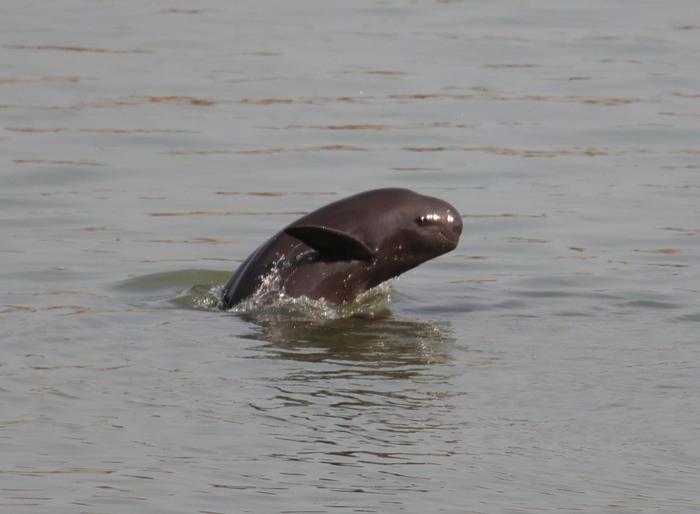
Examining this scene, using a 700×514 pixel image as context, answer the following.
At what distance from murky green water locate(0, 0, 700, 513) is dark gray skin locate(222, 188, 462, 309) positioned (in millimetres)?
233

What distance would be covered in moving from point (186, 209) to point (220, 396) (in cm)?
518

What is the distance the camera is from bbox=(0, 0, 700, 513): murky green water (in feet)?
23.1

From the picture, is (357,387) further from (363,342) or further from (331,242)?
(331,242)

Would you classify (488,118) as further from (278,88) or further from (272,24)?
(272,24)

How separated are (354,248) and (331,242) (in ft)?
0.62

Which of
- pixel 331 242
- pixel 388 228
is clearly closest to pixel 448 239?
pixel 388 228

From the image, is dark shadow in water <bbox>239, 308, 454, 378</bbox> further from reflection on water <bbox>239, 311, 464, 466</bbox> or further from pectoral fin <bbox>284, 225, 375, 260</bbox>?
pectoral fin <bbox>284, 225, 375, 260</bbox>

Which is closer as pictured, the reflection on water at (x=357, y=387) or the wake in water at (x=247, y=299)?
the reflection on water at (x=357, y=387)

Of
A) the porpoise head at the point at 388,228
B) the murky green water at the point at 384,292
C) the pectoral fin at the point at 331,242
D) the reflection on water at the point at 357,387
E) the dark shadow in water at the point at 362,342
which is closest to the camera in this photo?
the murky green water at the point at 384,292

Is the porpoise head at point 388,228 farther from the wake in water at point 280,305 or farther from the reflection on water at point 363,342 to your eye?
the reflection on water at point 363,342

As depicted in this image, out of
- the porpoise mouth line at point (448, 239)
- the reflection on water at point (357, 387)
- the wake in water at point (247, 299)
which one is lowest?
the wake in water at point (247, 299)

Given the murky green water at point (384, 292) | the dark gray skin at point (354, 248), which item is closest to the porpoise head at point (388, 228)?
the dark gray skin at point (354, 248)

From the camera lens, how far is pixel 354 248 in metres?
10.3

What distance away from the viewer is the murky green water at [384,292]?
705 centimetres
